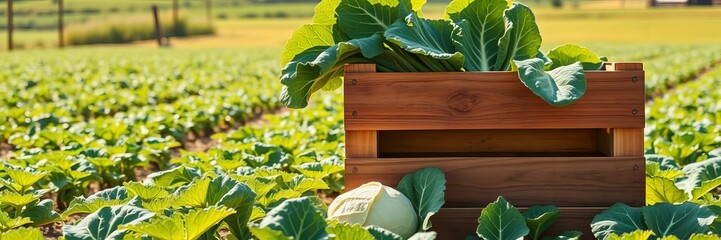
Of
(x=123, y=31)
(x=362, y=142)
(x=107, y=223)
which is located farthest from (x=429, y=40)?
(x=123, y=31)

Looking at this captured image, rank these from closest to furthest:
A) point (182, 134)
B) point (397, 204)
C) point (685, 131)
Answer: point (397, 204) < point (685, 131) < point (182, 134)

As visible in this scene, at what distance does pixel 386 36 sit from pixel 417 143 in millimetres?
598

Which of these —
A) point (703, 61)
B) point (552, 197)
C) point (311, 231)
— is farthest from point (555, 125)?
point (703, 61)

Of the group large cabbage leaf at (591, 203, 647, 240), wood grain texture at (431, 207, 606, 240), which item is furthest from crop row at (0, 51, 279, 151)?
large cabbage leaf at (591, 203, 647, 240)

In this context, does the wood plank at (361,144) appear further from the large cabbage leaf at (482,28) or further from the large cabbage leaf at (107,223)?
the large cabbage leaf at (107,223)

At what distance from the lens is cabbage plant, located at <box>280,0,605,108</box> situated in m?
3.24

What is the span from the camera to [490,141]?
363cm

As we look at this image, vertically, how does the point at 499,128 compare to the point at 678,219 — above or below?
above

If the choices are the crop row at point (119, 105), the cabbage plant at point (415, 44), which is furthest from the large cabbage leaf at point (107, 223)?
the crop row at point (119, 105)

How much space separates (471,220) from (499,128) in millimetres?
344

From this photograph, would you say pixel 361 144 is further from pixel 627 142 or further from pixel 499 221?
pixel 627 142

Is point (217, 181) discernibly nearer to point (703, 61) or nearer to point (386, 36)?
point (386, 36)

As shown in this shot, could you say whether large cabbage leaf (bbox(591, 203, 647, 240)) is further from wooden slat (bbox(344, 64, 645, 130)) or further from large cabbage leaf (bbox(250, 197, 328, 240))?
large cabbage leaf (bbox(250, 197, 328, 240))

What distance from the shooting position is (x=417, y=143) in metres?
3.64
